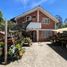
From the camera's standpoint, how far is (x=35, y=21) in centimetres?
4325

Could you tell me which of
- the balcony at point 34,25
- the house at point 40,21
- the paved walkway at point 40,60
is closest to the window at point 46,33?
the house at point 40,21

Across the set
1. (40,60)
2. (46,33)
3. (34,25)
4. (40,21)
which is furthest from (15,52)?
(46,33)

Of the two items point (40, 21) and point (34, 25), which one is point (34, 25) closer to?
point (34, 25)

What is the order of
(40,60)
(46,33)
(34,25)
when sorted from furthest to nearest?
(46,33) < (34,25) < (40,60)

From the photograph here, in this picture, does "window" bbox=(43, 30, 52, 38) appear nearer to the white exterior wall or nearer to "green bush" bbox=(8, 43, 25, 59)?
the white exterior wall

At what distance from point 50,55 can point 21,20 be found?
22935mm

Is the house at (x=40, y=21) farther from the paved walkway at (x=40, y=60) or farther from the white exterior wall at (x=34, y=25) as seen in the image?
the paved walkway at (x=40, y=60)

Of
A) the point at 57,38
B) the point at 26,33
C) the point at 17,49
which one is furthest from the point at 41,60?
the point at 26,33

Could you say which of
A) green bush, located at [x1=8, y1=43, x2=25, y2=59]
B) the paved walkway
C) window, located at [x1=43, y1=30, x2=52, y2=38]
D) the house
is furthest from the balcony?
green bush, located at [x1=8, y1=43, x2=25, y2=59]

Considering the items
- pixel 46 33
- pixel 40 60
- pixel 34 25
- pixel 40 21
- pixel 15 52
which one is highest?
pixel 40 21

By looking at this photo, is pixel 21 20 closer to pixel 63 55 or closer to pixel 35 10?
pixel 35 10

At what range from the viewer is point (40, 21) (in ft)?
143

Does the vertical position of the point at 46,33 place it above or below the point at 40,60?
above

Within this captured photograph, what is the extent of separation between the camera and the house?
42844mm
